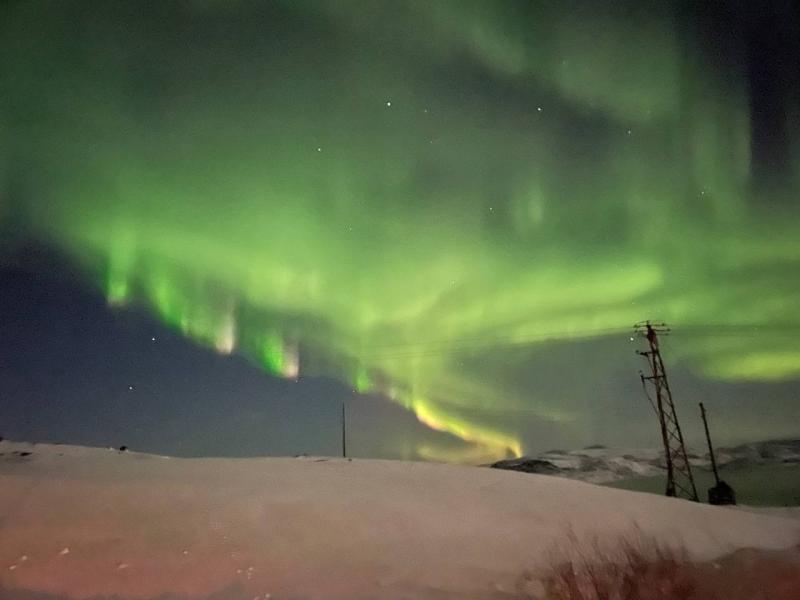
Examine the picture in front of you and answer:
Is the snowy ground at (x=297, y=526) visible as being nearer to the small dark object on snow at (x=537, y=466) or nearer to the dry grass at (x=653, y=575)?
the dry grass at (x=653, y=575)

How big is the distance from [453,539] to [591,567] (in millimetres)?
1569

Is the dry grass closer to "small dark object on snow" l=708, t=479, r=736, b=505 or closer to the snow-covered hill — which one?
the snow-covered hill

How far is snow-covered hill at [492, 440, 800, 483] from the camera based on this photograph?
59.3 feet

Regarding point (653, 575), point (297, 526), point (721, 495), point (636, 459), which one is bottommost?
point (721, 495)

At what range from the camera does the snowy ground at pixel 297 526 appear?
5.32 m

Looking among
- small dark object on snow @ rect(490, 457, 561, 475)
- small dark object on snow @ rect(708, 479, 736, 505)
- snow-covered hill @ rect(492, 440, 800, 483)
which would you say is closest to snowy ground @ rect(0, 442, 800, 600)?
small dark object on snow @ rect(708, 479, 736, 505)

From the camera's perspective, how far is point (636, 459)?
1923 cm

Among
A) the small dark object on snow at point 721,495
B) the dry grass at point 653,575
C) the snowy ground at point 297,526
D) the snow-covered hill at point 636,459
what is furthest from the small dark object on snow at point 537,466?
the dry grass at point 653,575

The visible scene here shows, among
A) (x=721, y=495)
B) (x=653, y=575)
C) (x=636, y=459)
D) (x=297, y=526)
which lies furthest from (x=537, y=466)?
(x=297, y=526)

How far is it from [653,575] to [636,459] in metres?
14.0

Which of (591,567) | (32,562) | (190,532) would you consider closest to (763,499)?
(591,567)

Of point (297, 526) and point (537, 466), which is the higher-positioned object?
point (297, 526)

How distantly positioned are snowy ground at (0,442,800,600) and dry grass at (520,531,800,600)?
28 cm

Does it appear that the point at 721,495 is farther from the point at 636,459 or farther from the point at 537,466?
the point at 537,466
